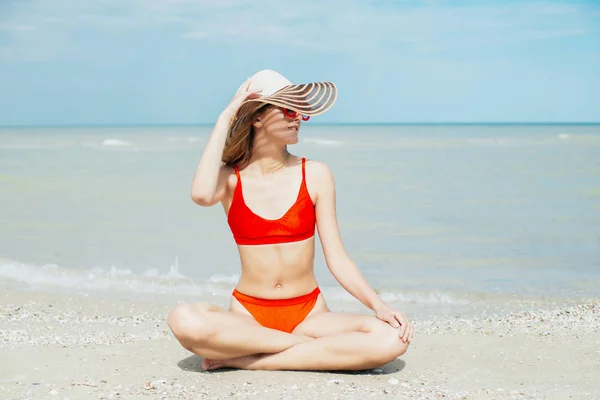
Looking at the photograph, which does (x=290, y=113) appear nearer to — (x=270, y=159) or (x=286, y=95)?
(x=286, y=95)

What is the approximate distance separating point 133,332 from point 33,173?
17.9 meters

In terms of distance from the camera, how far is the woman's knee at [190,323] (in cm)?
457

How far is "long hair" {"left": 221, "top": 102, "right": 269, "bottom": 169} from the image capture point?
15.8 ft

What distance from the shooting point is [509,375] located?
4762 millimetres

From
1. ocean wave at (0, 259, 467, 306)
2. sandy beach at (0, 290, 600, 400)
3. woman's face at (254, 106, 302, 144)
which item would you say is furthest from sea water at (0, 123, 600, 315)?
woman's face at (254, 106, 302, 144)

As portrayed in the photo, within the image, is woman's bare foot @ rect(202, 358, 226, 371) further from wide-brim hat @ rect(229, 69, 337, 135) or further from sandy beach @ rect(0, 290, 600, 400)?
wide-brim hat @ rect(229, 69, 337, 135)

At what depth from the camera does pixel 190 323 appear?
4.58m

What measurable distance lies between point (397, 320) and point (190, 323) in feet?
4.00

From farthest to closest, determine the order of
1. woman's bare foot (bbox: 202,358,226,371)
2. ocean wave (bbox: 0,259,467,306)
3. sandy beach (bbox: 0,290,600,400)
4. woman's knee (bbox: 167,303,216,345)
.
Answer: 1. ocean wave (bbox: 0,259,467,306)
2. woman's bare foot (bbox: 202,358,226,371)
3. woman's knee (bbox: 167,303,216,345)
4. sandy beach (bbox: 0,290,600,400)

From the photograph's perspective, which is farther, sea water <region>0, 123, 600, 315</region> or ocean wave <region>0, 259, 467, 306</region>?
sea water <region>0, 123, 600, 315</region>

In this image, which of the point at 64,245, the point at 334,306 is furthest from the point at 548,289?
the point at 64,245

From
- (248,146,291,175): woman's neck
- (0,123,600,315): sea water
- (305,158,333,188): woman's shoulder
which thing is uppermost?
(248,146,291,175): woman's neck

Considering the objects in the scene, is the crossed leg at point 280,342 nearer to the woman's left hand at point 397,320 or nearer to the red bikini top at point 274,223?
the woman's left hand at point 397,320

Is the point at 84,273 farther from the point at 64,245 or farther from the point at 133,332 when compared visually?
the point at 133,332
